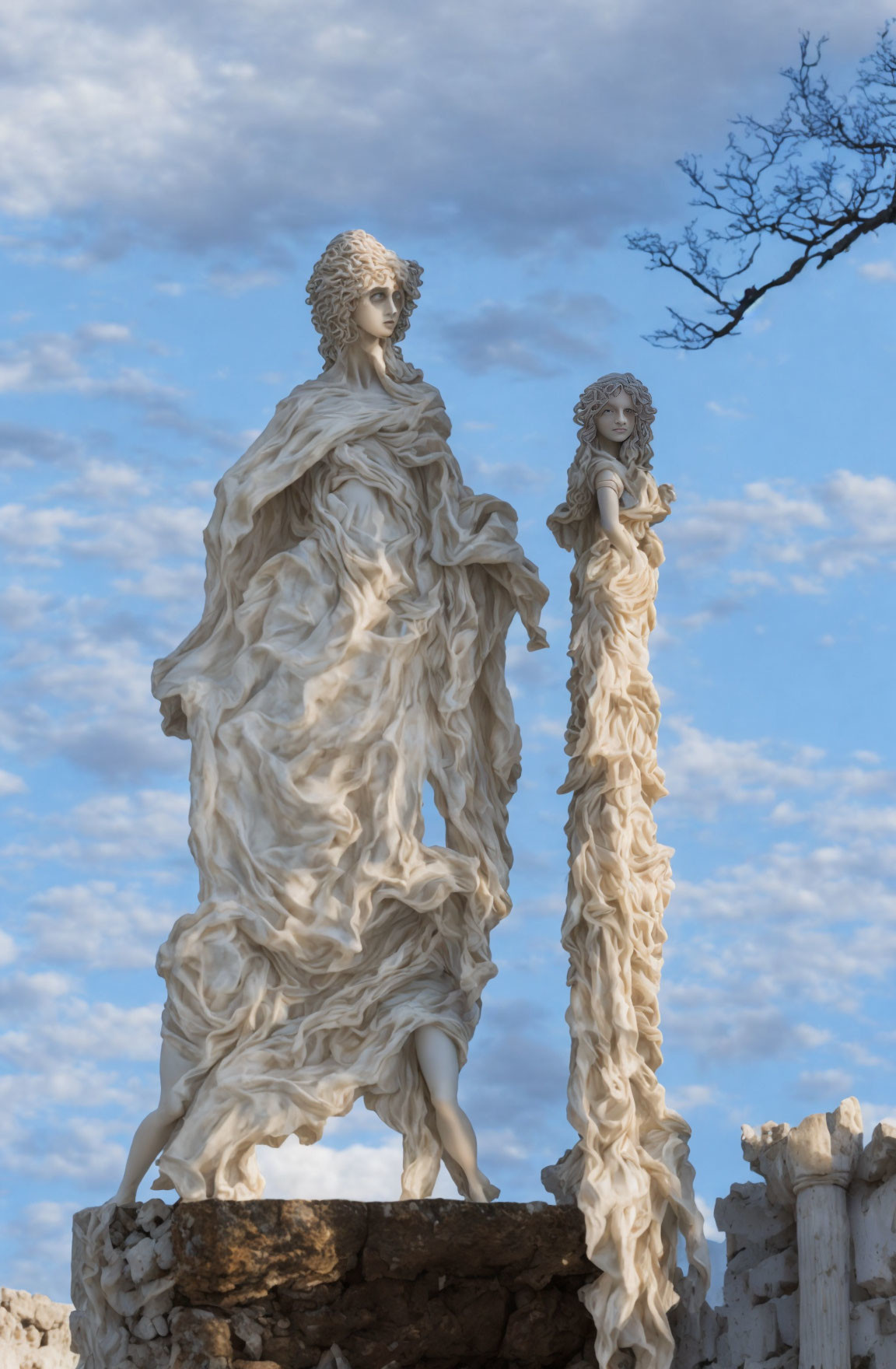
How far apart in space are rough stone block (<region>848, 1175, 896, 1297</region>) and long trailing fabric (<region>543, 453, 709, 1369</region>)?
2.22ft

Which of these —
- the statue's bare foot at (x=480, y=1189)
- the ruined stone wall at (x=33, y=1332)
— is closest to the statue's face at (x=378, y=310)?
the statue's bare foot at (x=480, y=1189)

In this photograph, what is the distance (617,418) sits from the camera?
9.14m

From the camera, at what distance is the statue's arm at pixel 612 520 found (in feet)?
29.3

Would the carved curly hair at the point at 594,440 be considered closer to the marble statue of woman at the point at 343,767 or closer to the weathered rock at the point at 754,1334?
the marble statue of woman at the point at 343,767

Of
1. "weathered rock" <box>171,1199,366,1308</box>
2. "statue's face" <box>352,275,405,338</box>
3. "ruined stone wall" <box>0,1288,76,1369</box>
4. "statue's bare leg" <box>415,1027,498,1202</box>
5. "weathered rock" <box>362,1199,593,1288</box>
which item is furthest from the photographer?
"ruined stone wall" <box>0,1288,76,1369</box>

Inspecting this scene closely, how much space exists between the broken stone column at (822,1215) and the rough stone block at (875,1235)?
40mm

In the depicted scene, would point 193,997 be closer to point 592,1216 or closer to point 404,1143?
point 404,1143

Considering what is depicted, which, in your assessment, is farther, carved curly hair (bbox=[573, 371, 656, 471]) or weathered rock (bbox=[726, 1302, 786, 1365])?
carved curly hair (bbox=[573, 371, 656, 471])

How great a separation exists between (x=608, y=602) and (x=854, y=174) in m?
3.19

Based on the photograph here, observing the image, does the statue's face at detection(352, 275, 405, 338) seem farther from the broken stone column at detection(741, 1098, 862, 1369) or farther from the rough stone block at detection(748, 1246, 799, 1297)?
the rough stone block at detection(748, 1246, 799, 1297)

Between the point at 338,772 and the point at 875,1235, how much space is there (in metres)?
2.76

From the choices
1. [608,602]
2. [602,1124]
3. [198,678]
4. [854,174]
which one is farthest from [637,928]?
[854,174]

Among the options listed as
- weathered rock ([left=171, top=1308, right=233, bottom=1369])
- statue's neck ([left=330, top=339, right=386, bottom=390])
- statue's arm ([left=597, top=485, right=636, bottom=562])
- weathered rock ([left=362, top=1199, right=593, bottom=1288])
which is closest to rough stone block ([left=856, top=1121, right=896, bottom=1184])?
weathered rock ([left=362, top=1199, right=593, bottom=1288])

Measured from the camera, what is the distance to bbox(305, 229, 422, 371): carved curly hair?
30.5 feet
